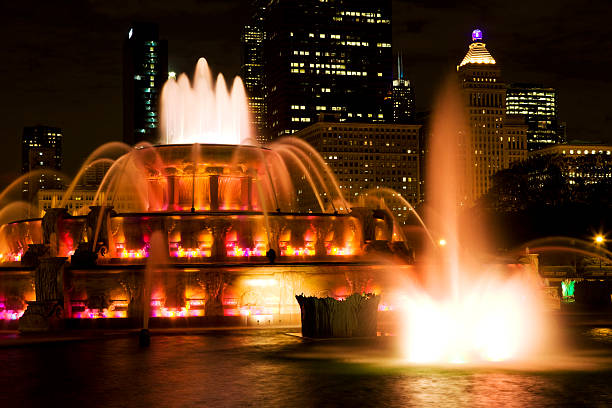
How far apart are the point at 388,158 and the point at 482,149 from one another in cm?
2666

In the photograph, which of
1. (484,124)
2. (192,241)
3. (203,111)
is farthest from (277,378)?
(484,124)

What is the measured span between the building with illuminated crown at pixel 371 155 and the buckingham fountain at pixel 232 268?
117053 mm

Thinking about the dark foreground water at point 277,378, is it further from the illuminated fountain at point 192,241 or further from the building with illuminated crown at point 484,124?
the building with illuminated crown at point 484,124

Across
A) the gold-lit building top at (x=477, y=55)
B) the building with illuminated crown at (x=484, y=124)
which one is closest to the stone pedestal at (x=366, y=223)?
the building with illuminated crown at (x=484, y=124)

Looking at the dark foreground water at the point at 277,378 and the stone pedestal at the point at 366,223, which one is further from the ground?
the stone pedestal at the point at 366,223

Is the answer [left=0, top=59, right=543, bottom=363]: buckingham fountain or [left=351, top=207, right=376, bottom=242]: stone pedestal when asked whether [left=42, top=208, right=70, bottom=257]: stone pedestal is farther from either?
[left=351, top=207, right=376, bottom=242]: stone pedestal

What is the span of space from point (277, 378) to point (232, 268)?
12599 mm

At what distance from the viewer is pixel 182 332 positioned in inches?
960

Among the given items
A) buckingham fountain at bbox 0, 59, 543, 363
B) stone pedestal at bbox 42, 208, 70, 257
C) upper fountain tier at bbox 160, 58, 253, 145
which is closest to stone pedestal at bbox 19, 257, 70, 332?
buckingham fountain at bbox 0, 59, 543, 363

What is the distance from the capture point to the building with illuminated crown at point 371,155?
15925 cm

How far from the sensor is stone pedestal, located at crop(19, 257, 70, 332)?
985 inches

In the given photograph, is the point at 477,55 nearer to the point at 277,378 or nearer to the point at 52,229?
the point at 52,229

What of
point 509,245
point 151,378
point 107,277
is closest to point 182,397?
point 151,378

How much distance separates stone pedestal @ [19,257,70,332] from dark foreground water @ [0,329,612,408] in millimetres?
4290
